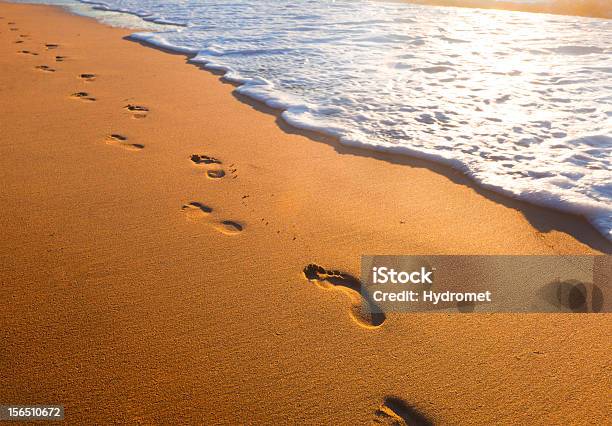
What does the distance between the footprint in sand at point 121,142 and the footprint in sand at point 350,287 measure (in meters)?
1.87

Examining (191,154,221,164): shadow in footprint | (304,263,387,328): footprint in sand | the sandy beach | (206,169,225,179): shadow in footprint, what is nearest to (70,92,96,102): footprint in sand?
the sandy beach

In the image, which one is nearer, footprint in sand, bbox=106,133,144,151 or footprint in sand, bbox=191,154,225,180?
footprint in sand, bbox=191,154,225,180

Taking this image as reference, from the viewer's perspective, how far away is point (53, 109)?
12.7 ft

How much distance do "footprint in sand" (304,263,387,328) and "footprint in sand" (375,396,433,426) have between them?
371 millimetres

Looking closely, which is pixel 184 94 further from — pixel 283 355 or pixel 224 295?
pixel 283 355

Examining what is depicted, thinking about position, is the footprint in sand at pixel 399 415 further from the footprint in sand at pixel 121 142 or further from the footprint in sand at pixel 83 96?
the footprint in sand at pixel 83 96

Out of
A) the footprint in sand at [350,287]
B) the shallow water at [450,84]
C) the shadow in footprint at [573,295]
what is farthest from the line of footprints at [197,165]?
the shadow in footprint at [573,295]

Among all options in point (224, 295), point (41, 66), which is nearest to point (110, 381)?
point (224, 295)

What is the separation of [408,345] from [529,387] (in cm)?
46

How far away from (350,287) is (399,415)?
0.65 m

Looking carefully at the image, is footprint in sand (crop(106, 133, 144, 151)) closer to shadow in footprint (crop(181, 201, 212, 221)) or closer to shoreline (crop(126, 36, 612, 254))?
shadow in footprint (crop(181, 201, 212, 221))

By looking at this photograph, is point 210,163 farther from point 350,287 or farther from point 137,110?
point 350,287

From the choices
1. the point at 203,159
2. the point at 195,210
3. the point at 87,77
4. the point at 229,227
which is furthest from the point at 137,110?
the point at 229,227

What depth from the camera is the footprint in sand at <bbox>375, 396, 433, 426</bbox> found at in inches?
58.8
